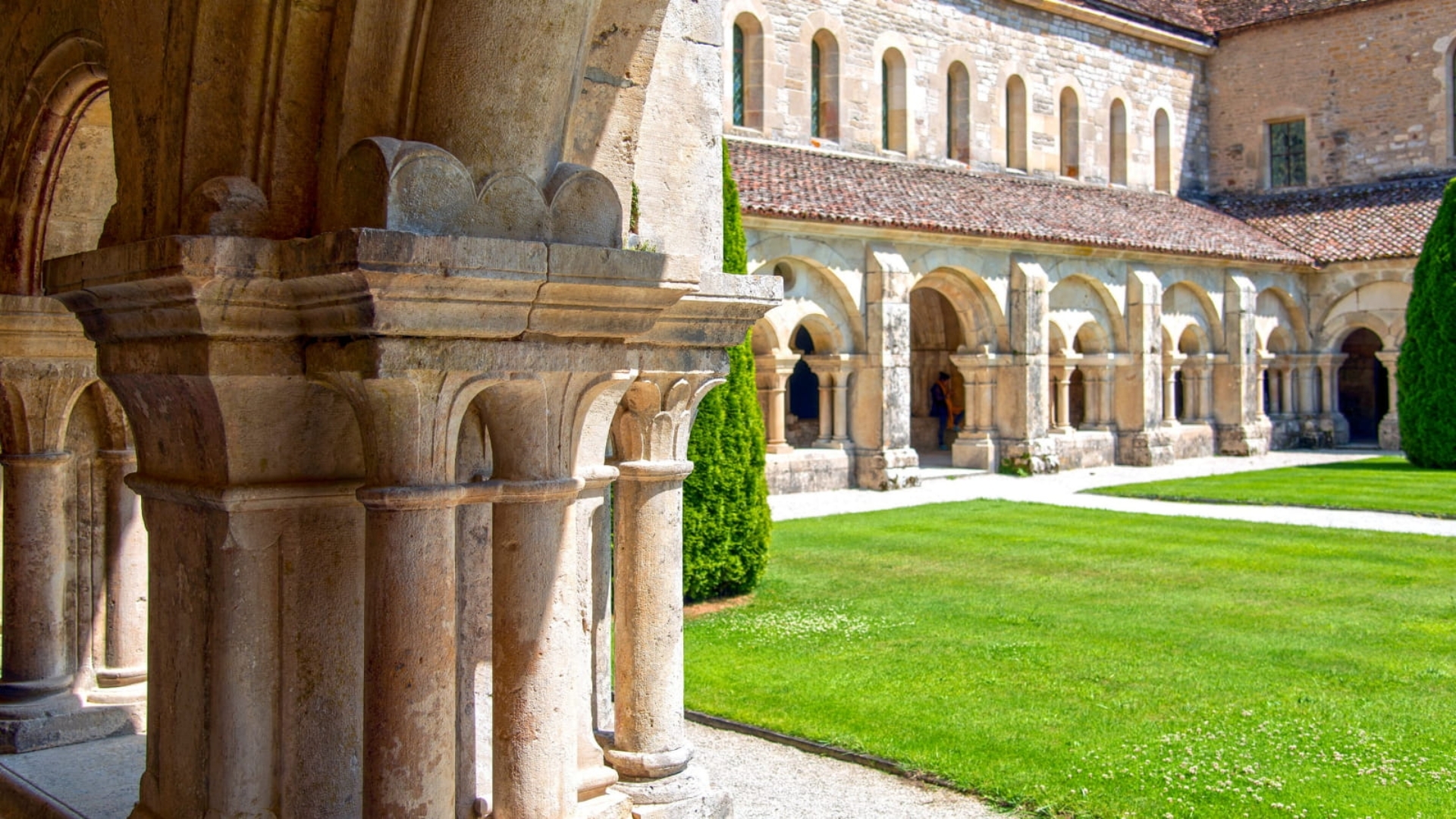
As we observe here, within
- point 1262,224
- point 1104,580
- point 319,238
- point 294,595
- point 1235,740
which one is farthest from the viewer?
point 1262,224

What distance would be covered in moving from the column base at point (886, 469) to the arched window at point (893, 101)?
543cm

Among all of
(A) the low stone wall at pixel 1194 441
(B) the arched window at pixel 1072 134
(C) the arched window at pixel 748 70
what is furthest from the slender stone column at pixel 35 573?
(B) the arched window at pixel 1072 134

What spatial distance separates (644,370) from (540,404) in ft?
3.37

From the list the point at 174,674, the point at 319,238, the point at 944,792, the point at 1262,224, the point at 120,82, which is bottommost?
the point at 944,792

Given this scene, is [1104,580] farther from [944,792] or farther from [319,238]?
[319,238]

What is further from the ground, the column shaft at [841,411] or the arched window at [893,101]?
the arched window at [893,101]

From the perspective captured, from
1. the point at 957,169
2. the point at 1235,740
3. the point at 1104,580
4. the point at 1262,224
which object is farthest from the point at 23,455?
the point at 1262,224

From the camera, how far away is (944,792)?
227 inches

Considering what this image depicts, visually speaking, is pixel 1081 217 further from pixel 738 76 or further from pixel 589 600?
pixel 589 600

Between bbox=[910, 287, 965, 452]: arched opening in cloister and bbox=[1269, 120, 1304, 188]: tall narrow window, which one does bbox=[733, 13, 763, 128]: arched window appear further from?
bbox=[1269, 120, 1304, 188]: tall narrow window

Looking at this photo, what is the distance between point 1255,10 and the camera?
28.0 m

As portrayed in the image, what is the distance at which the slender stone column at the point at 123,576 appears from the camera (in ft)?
17.2

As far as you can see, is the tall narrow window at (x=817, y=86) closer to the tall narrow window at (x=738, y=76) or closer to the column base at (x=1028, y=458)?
the tall narrow window at (x=738, y=76)

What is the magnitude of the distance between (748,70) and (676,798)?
16.5m
